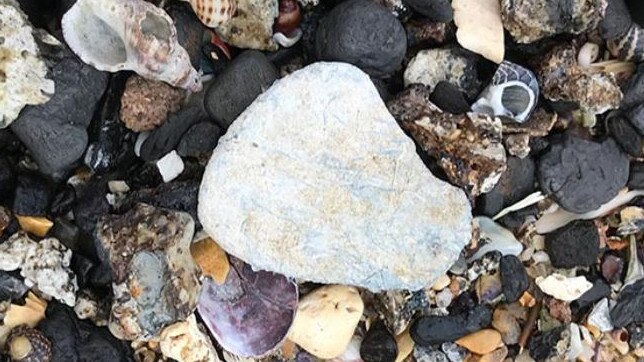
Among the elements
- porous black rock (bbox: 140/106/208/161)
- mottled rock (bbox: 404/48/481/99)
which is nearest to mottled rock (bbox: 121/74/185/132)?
porous black rock (bbox: 140/106/208/161)

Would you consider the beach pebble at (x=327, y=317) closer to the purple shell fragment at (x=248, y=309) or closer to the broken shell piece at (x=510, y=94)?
the purple shell fragment at (x=248, y=309)

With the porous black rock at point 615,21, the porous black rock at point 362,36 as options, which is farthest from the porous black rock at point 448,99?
the porous black rock at point 615,21

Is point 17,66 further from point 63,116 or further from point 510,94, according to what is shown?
point 510,94

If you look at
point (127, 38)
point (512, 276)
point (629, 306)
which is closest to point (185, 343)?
point (127, 38)

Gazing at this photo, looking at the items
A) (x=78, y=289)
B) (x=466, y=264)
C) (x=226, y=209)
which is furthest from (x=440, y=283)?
(x=78, y=289)

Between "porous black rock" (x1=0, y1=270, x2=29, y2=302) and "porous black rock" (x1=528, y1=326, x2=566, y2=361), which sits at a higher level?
"porous black rock" (x1=0, y1=270, x2=29, y2=302)

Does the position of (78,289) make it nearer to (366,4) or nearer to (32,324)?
(32,324)

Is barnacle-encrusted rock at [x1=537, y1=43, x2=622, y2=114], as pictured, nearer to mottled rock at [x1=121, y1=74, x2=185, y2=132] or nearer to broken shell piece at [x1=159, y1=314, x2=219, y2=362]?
mottled rock at [x1=121, y1=74, x2=185, y2=132]
